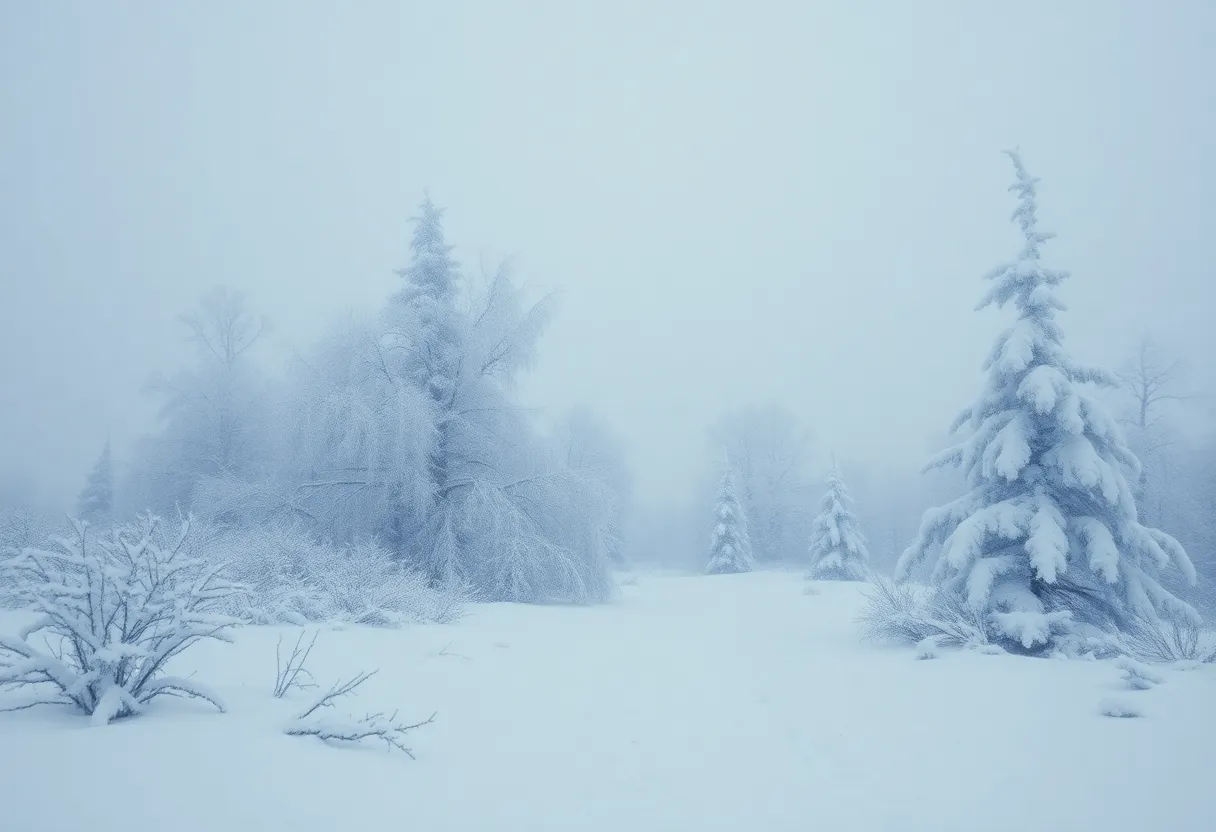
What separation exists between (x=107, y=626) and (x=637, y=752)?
327 cm

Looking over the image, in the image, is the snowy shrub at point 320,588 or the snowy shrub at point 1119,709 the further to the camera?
the snowy shrub at point 320,588

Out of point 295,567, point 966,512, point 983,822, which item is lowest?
point 295,567

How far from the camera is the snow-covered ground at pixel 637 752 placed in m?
2.63

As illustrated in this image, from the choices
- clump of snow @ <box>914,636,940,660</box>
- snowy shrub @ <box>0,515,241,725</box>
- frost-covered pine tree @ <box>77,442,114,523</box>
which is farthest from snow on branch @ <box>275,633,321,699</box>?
frost-covered pine tree @ <box>77,442,114,523</box>

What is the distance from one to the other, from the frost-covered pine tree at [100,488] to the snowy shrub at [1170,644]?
3899 cm

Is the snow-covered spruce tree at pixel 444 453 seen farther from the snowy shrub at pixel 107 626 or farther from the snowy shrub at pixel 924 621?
the snowy shrub at pixel 107 626

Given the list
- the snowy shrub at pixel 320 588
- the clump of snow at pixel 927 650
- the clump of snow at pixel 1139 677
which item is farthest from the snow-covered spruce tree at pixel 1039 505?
the snowy shrub at pixel 320 588

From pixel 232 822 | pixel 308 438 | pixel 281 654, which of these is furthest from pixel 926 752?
pixel 308 438

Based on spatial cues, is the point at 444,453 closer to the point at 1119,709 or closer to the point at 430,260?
the point at 430,260

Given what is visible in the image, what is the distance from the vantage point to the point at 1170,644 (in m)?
5.63

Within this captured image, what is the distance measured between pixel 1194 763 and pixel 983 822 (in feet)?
4.61

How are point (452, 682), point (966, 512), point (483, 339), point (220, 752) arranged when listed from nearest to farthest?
point (220, 752), point (452, 682), point (966, 512), point (483, 339)

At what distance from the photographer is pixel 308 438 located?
13.0m

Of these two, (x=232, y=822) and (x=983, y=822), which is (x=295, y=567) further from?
(x=983, y=822)
